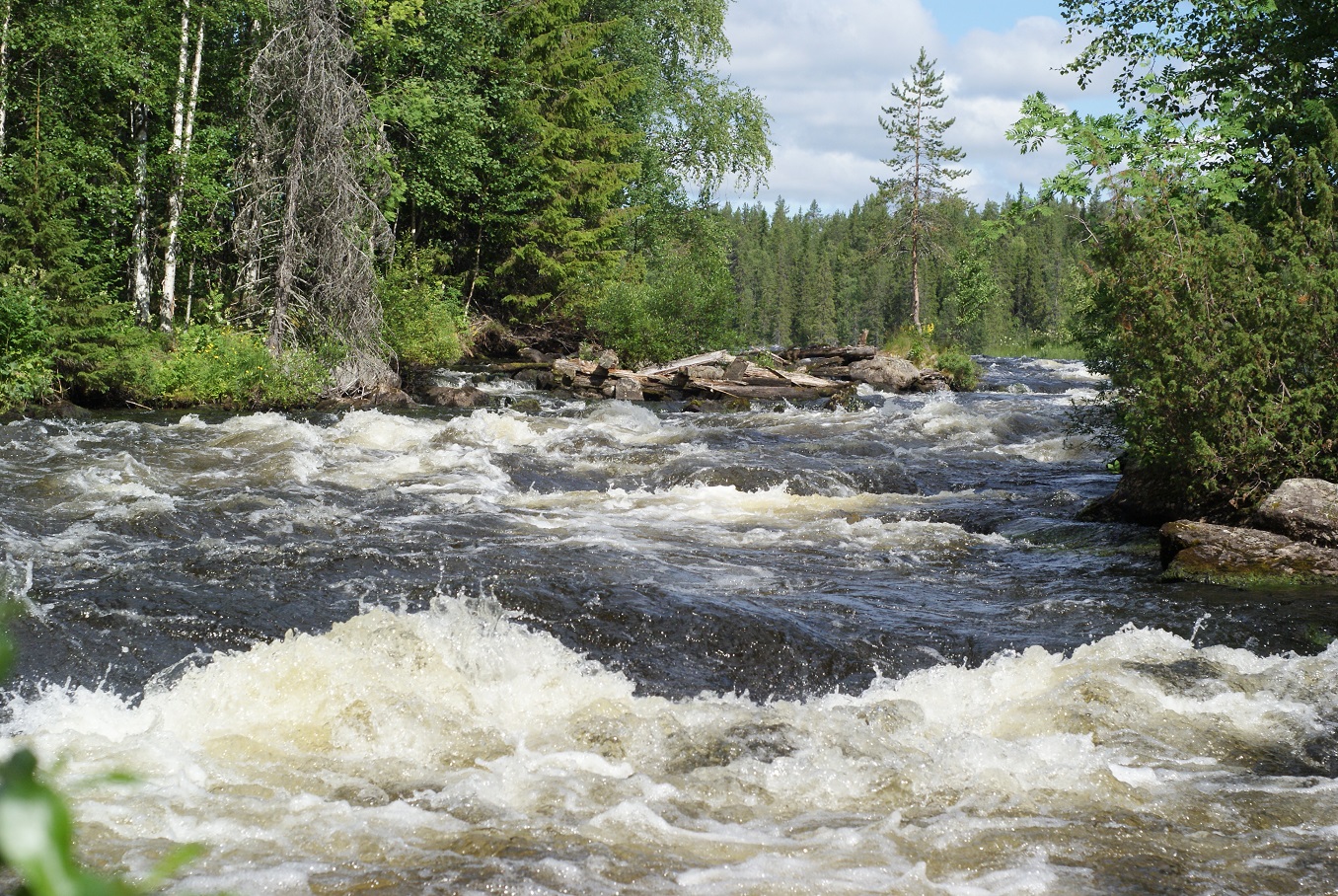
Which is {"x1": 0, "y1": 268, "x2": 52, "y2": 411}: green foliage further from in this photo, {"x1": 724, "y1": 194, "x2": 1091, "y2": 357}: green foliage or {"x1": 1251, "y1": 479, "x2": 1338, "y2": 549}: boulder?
{"x1": 724, "y1": 194, "x2": 1091, "y2": 357}: green foliage

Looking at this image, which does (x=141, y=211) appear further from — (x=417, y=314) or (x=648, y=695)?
(x=648, y=695)

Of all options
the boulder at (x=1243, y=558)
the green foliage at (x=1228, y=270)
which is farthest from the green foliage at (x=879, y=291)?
the boulder at (x=1243, y=558)

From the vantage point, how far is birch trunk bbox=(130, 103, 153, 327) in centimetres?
1981

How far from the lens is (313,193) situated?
20.2 meters

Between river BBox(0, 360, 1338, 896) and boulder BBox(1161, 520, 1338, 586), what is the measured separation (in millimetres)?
291

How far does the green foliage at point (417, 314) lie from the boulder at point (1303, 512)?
16883 mm

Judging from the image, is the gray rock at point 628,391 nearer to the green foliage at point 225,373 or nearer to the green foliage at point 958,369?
the green foliage at point 225,373

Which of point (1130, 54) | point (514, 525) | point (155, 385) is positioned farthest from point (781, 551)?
point (155, 385)

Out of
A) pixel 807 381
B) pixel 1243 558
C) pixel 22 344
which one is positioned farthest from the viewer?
pixel 807 381

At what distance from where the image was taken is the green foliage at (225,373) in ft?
58.4

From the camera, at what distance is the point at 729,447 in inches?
613

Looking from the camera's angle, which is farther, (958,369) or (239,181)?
(958,369)

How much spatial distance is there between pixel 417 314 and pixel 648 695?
20.0 metres

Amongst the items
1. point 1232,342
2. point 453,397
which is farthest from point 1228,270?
point 453,397
